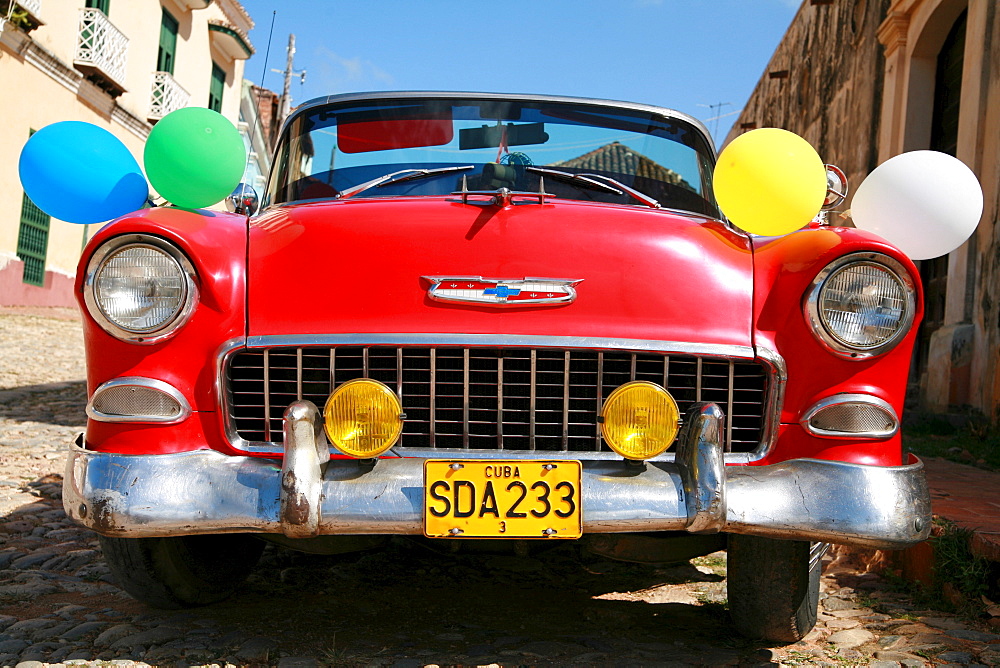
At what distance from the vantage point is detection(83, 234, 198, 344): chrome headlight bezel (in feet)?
7.13

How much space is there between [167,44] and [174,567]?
18206 mm

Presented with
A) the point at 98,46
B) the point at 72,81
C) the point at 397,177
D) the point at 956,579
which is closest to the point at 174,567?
the point at 397,177

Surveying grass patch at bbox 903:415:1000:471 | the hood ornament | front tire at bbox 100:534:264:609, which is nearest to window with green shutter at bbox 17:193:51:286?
grass patch at bbox 903:415:1000:471

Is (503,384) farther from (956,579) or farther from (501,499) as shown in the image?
(956,579)

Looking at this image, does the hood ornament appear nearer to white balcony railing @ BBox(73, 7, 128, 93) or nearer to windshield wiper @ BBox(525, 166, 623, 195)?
windshield wiper @ BBox(525, 166, 623, 195)

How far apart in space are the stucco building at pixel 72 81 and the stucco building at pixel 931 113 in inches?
379

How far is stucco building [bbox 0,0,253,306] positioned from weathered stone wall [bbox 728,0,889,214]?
31.5 ft

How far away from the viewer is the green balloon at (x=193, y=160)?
2.63 metres

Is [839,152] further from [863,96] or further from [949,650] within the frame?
[949,650]

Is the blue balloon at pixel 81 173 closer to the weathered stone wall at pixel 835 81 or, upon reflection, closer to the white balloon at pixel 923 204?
the white balloon at pixel 923 204

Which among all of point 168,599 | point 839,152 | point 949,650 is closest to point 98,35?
point 839,152

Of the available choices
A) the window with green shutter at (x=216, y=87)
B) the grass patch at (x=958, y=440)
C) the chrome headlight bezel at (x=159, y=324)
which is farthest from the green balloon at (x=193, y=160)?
the window with green shutter at (x=216, y=87)

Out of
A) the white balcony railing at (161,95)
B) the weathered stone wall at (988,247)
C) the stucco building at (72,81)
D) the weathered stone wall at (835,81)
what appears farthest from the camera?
the white balcony railing at (161,95)

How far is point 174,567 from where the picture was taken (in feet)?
8.27
